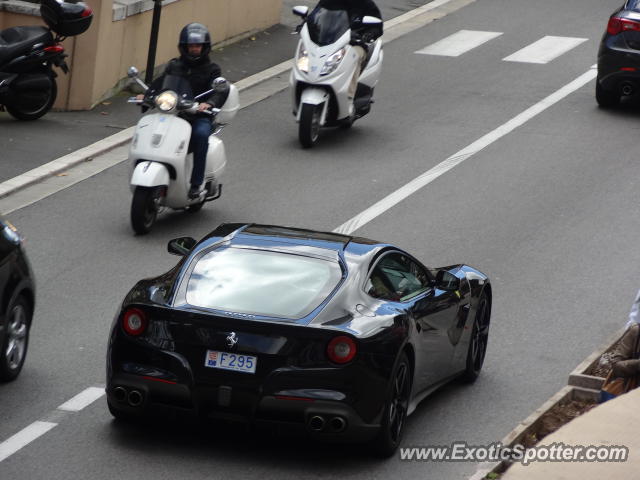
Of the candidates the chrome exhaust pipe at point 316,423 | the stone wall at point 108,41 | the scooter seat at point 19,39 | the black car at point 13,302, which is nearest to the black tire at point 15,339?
the black car at point 13,302

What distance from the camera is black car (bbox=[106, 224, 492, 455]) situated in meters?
9.02

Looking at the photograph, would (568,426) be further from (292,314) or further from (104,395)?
(104,395)

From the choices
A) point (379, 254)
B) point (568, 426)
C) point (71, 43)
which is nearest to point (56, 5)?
point (71, 43)

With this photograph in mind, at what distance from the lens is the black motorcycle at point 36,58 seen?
19078mm

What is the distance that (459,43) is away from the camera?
2634cm

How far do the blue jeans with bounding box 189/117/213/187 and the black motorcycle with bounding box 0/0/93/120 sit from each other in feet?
14.7

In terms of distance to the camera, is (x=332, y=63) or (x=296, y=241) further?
(x=332, y=63)

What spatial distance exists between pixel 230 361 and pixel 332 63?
34.7ft

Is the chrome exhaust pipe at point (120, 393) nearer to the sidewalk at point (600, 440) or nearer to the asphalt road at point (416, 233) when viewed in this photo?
the asphalt road at point (416, 233)

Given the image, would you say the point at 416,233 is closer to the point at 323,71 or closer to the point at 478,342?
the point at 323,71

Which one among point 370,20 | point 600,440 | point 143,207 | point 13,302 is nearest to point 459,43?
point 370,20

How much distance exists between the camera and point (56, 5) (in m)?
19.3

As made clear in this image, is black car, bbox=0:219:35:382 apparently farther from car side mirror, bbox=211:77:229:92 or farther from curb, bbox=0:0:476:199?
curb, bbox=0:0:476:199

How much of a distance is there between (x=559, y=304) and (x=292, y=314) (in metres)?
4.90
